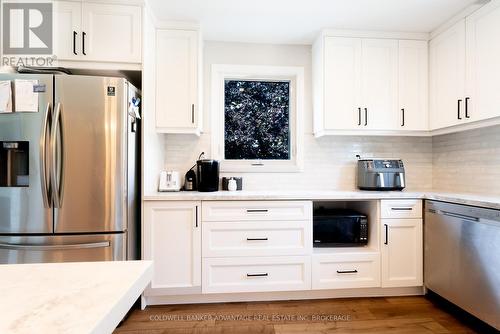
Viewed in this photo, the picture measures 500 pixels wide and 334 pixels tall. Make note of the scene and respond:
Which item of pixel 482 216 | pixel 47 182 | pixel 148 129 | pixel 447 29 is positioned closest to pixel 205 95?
pixel 148 129

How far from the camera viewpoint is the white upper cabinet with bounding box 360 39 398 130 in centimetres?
246

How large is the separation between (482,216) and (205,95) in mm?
2422

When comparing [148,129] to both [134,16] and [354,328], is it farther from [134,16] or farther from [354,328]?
[354,328]

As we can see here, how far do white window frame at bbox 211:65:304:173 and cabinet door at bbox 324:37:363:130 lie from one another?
1.19ft

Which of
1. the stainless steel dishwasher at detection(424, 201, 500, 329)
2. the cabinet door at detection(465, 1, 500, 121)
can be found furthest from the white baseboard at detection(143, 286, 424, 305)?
the cabinet door at detection(465, 1, 500, 121)

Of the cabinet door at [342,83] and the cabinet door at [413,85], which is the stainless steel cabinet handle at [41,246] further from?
the cabinet door at [413,85]

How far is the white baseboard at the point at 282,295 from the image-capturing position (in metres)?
2.15

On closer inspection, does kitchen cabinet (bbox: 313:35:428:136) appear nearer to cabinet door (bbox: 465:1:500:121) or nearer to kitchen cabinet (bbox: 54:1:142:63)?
cabinet door (bbox: 465:1:500:121)

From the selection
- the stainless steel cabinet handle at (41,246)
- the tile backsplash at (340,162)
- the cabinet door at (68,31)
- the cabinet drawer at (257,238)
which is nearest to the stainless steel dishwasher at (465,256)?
the tile backsplash at (340,162)

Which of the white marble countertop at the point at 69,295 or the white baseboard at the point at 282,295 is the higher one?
the white marble countertop at the point at 69,295

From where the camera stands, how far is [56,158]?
1727mm

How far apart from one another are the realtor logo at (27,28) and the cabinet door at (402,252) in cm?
297

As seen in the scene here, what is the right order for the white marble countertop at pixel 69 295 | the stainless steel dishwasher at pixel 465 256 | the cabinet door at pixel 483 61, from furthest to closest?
the cabinet door at pixel 483 61 → the stainless steel dishwasher at pixel 465 256 → the white marble countertop at pixel 69 295

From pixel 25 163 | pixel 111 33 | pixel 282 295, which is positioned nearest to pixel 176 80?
pixel 111 33
